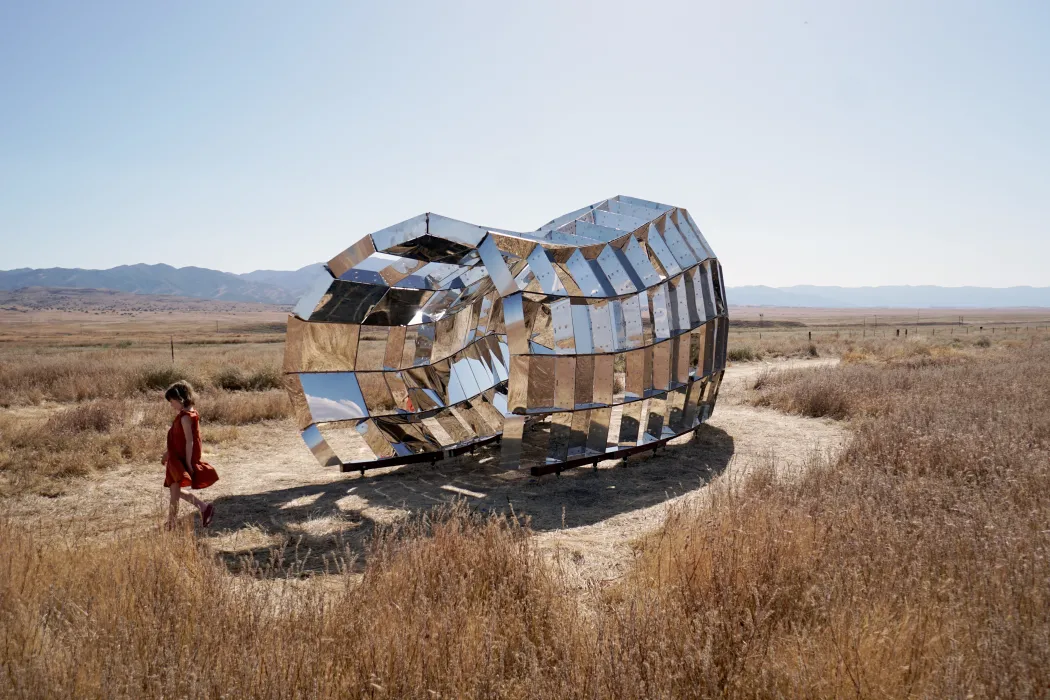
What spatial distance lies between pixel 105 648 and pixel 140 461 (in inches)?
296

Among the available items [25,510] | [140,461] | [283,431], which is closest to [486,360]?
[283,431]

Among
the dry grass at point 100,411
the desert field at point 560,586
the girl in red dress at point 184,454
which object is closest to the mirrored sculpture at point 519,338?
the desert field at point 560,586

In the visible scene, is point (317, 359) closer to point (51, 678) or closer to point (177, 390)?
point (177, 390)

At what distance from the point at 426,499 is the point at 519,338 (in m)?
2.51

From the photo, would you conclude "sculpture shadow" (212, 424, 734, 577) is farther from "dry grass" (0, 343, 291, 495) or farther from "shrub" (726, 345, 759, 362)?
"shrub" (726, 345, 759, 362)

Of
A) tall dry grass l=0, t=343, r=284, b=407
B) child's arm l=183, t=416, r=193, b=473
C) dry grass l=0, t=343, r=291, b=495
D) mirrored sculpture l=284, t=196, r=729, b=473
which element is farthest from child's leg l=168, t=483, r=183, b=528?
tall dry grass l=0, t=343, r=284, b=407

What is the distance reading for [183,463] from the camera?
706cm

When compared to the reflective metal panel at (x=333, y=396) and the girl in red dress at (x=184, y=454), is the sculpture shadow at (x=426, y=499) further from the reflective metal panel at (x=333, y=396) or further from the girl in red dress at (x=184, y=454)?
the reflective metal panel at (x=333, y=396)

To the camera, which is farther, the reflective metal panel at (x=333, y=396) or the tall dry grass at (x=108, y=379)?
the tall dry grass at (x=108, y=379)

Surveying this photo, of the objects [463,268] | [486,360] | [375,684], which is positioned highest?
[463,268]

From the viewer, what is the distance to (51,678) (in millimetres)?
3205

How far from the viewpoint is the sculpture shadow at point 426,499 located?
677cm

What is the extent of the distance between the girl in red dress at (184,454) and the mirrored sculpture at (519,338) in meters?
2.22

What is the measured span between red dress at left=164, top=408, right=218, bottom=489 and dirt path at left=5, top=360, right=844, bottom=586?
0.60 meters
